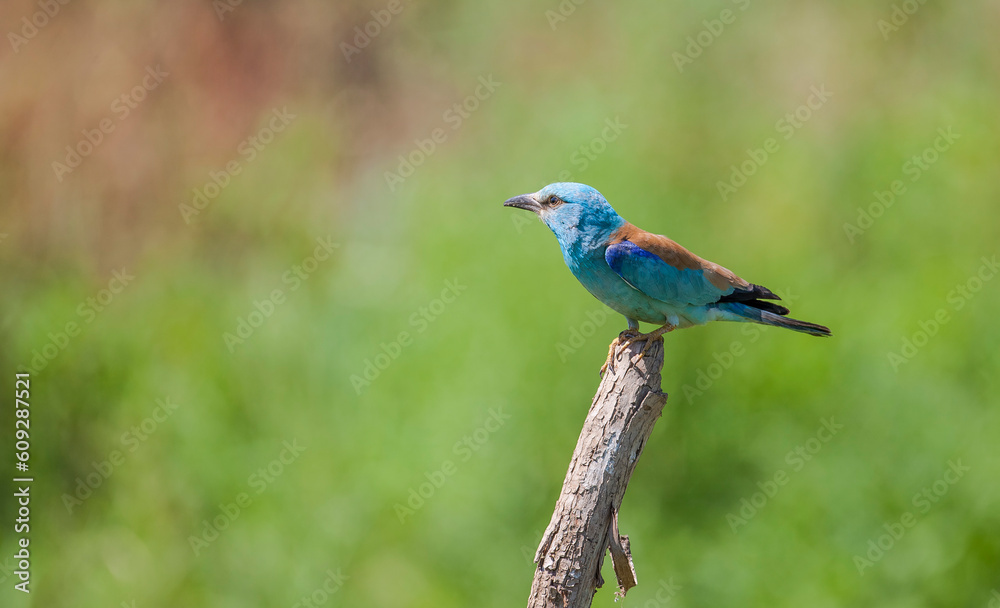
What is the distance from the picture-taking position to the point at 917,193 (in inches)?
276

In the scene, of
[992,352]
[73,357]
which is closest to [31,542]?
[73,357]

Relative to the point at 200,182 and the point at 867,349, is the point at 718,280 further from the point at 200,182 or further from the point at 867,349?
the point at 200,182
